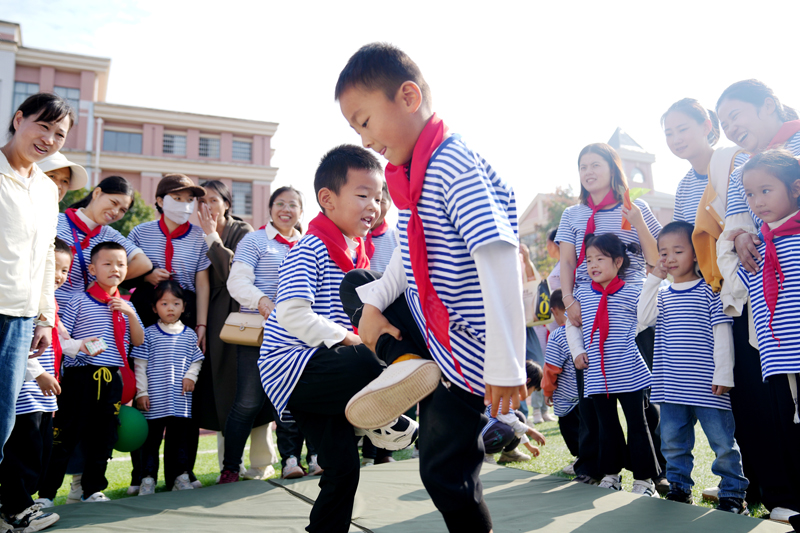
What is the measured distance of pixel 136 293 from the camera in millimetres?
4426

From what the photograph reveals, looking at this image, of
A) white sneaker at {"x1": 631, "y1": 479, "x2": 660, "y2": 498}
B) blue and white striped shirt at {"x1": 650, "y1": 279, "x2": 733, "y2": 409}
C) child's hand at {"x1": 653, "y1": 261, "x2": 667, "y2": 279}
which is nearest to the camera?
blue and white striped shirt at {"x1": 650, "y1": 279, "x2": 733, "y2": 409}

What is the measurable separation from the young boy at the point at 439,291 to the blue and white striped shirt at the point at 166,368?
271cm

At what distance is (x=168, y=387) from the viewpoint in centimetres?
409

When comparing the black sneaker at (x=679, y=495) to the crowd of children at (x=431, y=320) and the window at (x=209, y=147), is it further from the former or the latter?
the window at (x=209, y=147)

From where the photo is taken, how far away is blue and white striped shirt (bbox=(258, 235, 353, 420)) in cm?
238

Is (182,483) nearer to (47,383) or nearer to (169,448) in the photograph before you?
(169,448)

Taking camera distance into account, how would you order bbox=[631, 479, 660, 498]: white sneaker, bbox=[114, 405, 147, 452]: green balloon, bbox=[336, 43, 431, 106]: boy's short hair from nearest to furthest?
bbox=[336, 43, 431, 106]: boy's short hair, bbox=[631, 479, 660, 498]: white sneaker, bbox=[114, 405, 147, 452]: green balloon

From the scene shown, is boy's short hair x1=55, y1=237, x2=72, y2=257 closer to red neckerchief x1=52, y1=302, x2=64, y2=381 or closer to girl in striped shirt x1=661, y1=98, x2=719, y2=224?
red neckerchief x1=52, y1=302, x2=64, y2=381

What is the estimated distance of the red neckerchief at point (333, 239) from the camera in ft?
8.66

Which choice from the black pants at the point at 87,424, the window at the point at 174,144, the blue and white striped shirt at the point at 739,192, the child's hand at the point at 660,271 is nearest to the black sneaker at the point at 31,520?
the black pants at the point at 87,424

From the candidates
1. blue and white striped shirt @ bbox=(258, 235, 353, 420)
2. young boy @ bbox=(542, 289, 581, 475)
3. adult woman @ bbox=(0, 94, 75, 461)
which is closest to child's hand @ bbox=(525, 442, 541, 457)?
young boy @ bbox=(542, 289, 581, 475)

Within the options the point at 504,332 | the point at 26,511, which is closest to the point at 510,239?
the point at 504,332

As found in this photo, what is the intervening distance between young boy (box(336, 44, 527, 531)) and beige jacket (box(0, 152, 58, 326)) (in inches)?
73.1

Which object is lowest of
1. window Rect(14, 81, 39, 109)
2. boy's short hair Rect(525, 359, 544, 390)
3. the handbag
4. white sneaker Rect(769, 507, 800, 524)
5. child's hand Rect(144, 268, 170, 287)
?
white sneaker Rect(769, 507, 800, 524)
